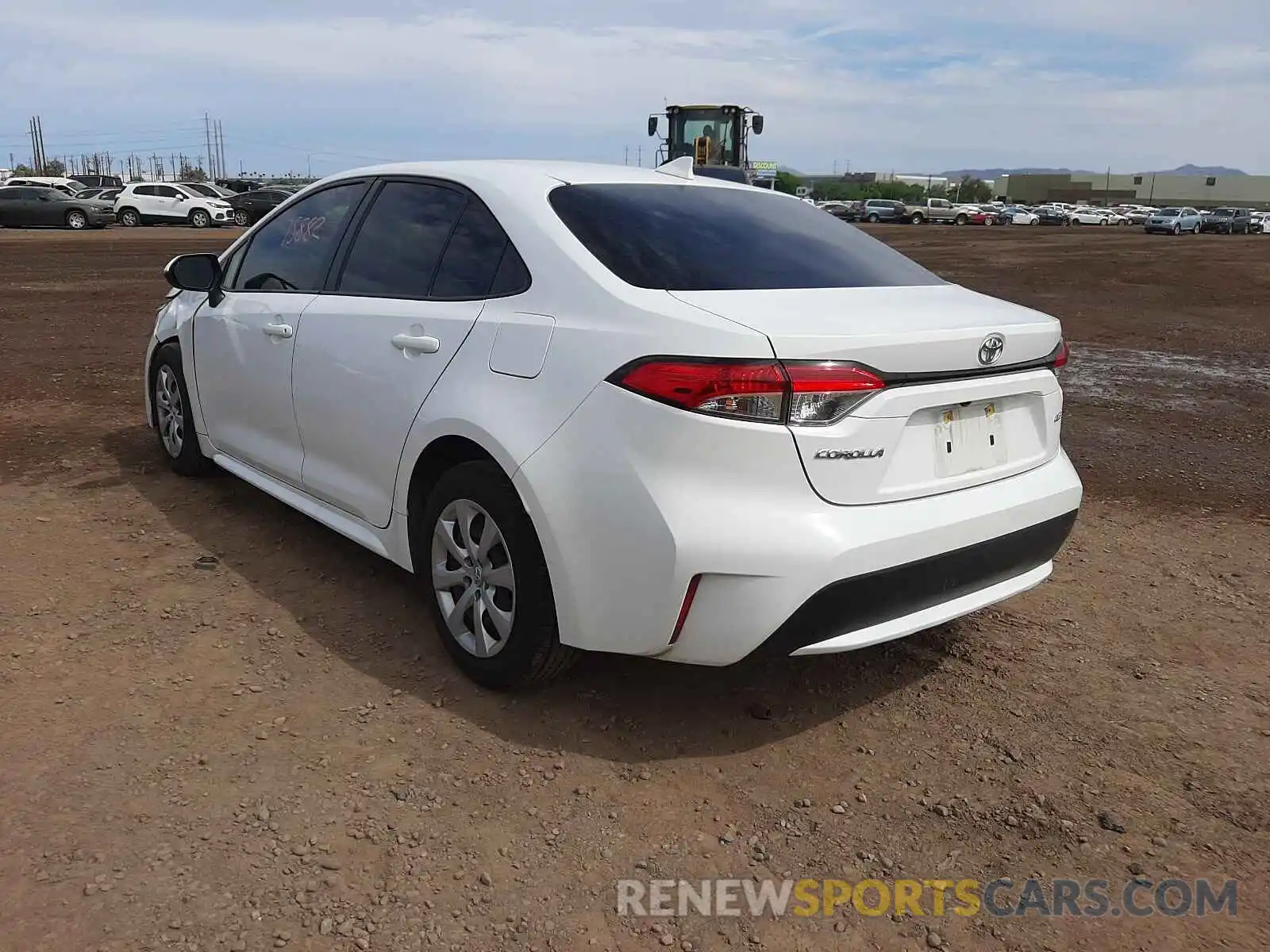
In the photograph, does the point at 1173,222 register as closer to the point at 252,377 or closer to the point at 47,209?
the point at 47,209

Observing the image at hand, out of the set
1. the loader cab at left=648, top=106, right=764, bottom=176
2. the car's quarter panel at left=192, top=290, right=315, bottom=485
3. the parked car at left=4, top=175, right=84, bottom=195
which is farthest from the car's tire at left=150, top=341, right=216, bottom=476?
the parked car at left=4, top=175, right=84, bottom=195

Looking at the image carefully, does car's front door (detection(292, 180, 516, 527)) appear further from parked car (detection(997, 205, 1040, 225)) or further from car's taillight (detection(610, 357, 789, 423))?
parked car (detection(997, 205, 1040, 225))

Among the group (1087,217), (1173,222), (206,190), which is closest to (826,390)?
(206,190)

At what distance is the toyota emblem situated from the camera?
120 inches

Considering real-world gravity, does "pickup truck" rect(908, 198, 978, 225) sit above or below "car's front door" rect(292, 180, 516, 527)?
above

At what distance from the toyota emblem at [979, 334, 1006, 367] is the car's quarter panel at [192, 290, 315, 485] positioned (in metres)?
2.60

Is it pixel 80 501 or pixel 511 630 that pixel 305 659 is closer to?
pixel 511 630

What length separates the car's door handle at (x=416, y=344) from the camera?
3.45m

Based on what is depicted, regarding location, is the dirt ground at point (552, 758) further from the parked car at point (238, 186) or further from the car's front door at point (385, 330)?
the parked car at point (238, 186)

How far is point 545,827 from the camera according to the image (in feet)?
9.12

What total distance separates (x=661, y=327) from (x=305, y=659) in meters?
1.83

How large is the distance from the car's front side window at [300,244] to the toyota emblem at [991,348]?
2.52m

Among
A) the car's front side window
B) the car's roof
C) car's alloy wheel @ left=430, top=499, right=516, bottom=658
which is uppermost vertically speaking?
the car's roof

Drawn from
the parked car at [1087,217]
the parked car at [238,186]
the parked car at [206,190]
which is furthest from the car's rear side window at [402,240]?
the parked car at [1087,217]
